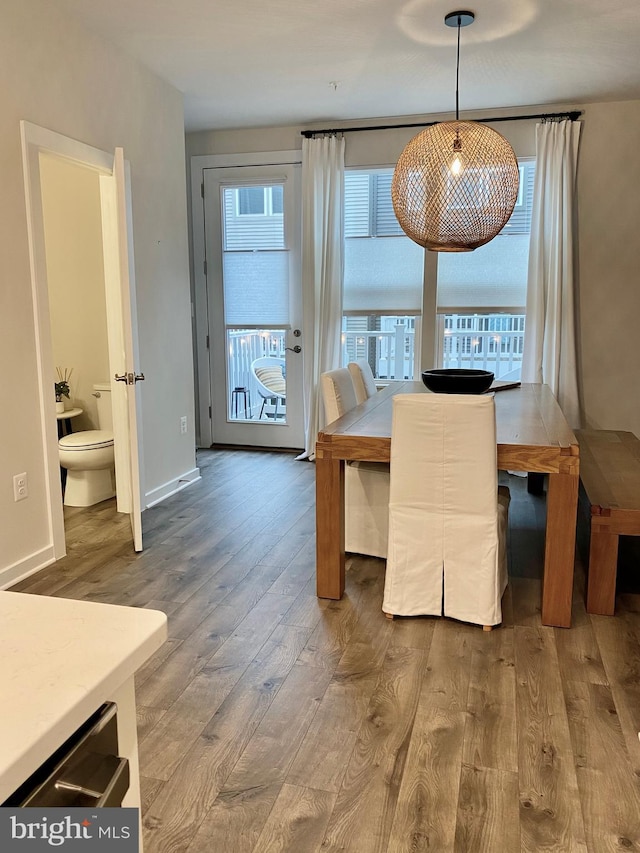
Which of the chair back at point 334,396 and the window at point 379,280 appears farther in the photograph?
the window at point 379,280

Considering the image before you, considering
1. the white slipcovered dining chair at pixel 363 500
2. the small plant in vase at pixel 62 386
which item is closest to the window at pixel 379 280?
the white slipcovered dining chair at pixel 363 500

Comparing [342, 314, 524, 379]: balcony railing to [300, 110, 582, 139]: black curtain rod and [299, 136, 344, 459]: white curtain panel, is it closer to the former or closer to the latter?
[299, 136, 344, 459]: white curtain panel

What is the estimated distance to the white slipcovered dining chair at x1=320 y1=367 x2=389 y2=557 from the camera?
10.6 ft

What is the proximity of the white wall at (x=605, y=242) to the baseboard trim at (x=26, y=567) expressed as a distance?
3861 mm

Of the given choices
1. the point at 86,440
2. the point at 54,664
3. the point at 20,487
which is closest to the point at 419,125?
the point at 86,440

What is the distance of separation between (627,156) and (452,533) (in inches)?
142

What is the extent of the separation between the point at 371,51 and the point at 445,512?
2.76 m

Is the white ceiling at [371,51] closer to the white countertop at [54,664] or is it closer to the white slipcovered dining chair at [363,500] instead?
the white slipcovered dining chair at [363,500]

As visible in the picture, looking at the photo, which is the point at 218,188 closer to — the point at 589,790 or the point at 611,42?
the point at 611,42

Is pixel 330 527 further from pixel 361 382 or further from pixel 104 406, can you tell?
pixel 104 406

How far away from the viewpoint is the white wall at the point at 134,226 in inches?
118

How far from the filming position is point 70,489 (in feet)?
14.3

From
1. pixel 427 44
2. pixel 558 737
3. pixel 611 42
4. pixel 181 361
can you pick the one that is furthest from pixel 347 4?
pixel 558 737

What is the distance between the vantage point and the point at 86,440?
4266mm
